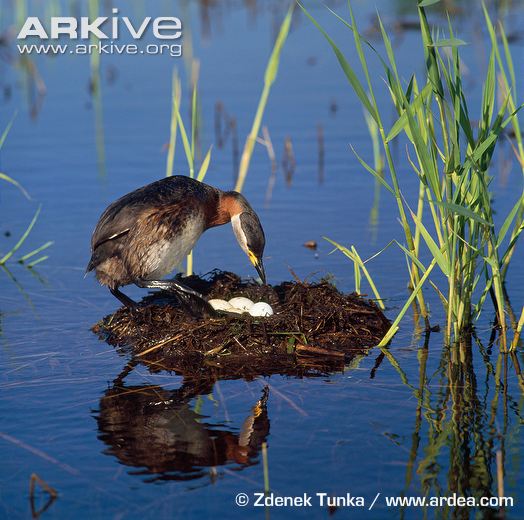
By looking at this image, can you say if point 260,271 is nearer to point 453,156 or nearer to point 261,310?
point 261,310

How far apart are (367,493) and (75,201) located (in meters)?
6.47

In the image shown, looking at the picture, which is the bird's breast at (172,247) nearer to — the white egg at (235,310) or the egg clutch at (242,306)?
the egg clutch at (242,306)

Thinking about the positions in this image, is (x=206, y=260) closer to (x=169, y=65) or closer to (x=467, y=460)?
(x=467, y=460)

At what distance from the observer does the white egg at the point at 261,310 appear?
23.9ft

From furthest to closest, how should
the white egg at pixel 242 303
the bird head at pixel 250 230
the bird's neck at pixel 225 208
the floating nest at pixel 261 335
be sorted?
the bird's neck at pixel 225 208
the bird head at pixel 250 230
the white egg at pixel 242 303
the floating nest at pixel 261 335

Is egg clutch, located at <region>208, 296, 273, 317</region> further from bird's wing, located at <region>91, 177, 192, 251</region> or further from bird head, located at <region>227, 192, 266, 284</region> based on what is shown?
bird's wing, located at <region>91, 177, 192, 251</region>

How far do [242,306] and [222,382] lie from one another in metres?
1.10

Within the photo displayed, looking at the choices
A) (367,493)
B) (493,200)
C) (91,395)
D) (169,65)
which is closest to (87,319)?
(91,395)

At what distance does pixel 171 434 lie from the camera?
5.77m

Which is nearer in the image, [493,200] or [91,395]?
[91,395]

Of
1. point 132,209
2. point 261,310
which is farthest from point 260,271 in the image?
point 132,209

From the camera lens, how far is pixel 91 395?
20.9ft

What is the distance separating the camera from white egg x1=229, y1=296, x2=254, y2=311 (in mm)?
7555

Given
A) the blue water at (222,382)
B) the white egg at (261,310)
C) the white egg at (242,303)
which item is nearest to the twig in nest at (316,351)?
the blue water at (222,382)
